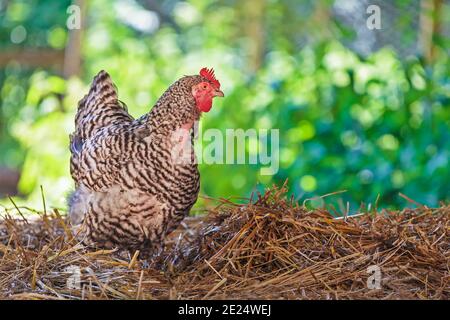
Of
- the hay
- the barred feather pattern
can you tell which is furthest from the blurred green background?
the hay

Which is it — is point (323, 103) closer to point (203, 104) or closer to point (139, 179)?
point (203, 104)

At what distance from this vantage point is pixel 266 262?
2.47m

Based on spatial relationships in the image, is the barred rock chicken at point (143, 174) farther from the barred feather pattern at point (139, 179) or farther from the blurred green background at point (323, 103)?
the blurred green background at point (323, 103)

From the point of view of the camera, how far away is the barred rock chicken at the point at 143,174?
276 centimetres

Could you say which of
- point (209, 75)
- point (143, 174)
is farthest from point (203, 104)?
point (143, 174)

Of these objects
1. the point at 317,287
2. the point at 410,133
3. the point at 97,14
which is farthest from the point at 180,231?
the point at 97,14

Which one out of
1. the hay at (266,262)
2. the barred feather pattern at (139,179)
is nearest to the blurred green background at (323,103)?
the barred feather pattern at (139,179)

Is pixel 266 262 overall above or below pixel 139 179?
below

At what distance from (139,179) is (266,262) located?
66cm

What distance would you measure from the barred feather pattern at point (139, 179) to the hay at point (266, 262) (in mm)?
123

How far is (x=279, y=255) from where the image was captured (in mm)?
2475

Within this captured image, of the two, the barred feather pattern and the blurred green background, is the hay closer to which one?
the barred feather pattern

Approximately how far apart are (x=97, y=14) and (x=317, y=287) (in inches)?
307

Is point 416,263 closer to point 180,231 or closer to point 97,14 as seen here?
point 180,231
